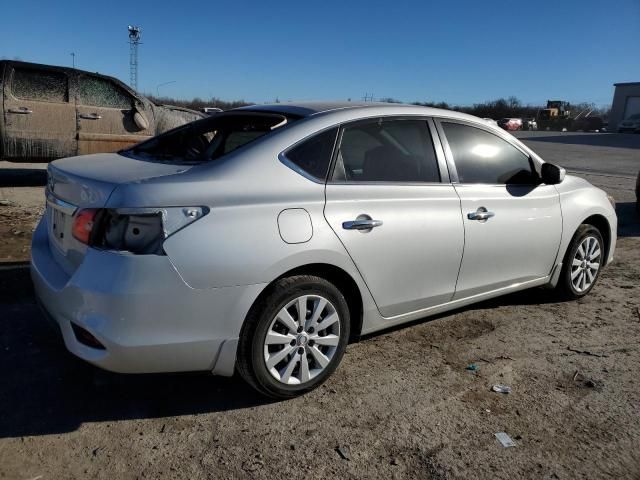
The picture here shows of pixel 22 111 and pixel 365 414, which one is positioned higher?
pixel 22 111

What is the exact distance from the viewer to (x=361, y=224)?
10.3 ft

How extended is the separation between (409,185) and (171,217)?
5.04 feet

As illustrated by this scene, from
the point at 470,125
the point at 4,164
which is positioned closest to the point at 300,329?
the point at 470,125

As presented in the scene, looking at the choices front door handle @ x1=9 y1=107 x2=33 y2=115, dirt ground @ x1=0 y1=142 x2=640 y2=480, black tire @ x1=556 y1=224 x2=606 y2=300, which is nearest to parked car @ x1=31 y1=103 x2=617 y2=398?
dirt ground @ x1=0 y1=142 x2=640 y2=480

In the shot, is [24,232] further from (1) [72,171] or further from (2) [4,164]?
(2) [4,164]

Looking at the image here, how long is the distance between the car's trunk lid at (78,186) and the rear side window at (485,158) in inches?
73.4

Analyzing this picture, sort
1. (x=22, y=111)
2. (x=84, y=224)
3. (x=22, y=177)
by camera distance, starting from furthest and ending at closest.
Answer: (x=22, y=177) → (x=22, y=111) → (x=84, y=224)

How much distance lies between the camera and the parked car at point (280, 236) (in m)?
2.59

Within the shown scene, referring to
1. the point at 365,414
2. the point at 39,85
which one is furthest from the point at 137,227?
the point at 39,85

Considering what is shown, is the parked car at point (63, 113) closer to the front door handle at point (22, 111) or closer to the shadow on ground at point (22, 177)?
the front door handle at point (22, 111)

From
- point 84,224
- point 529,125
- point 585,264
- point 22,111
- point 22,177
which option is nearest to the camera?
point 84,224

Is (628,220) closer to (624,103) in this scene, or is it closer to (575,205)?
(575,205)

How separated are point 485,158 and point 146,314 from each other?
2598 mm

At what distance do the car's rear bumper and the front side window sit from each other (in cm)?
98
